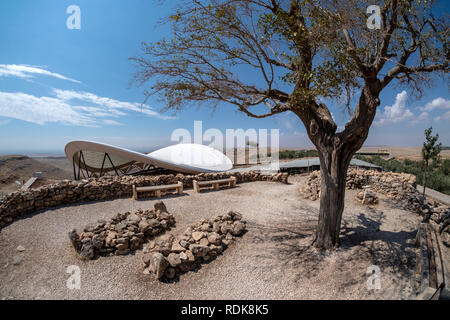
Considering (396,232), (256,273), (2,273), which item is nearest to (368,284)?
(256,273)

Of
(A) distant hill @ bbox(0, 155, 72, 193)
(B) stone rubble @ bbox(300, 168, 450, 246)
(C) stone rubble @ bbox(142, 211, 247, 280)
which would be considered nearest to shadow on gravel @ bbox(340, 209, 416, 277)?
(B) stone rubble @ bbox(300, 168, 450, 246)

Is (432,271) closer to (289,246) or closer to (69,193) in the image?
(289,246)

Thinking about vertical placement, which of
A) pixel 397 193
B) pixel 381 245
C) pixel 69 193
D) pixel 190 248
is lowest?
pixel 381 245

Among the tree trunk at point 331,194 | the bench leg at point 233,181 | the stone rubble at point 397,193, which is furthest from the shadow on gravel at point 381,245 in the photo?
the bench leg at point 233,181

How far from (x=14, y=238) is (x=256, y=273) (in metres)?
5.67

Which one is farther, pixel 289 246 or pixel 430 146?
pixel 430 146

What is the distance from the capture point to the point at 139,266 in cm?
347

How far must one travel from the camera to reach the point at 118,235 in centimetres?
398

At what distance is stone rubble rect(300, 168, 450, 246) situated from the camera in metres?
5.55

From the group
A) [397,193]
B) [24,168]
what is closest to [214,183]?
[397,193]

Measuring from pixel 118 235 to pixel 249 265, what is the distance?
289 cm

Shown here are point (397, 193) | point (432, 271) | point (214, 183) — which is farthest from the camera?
point (214, 183)

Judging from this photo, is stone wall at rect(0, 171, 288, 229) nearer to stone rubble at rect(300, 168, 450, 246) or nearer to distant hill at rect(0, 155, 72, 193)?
stone rubble at rect(300, 168, 450, 246)

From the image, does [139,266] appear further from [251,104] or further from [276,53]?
[276,53]
